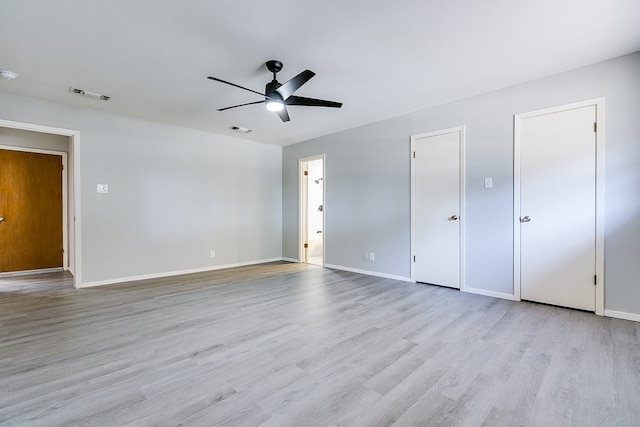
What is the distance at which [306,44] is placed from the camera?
8.34ft

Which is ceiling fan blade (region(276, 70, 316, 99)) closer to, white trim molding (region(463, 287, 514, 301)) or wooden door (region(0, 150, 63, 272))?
white trim molding (region(463, 287, 514, 301))

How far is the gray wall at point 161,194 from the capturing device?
13.6 feet

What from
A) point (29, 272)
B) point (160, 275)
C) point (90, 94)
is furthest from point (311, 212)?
point (29, 272)

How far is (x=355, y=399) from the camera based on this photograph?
165cm

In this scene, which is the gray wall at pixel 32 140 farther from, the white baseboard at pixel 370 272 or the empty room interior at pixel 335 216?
the white baseboard at pixel 370 272

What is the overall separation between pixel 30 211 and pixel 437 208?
692cm

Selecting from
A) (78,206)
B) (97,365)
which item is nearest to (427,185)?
(97,365)

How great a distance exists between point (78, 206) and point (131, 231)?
734 millimetres

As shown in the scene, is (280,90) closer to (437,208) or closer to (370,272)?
(437,208)

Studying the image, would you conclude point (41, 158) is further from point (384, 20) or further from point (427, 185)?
point (427, 185)

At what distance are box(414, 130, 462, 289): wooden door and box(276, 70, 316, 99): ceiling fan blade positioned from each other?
224 centimetres

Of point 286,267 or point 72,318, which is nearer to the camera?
point 72,318

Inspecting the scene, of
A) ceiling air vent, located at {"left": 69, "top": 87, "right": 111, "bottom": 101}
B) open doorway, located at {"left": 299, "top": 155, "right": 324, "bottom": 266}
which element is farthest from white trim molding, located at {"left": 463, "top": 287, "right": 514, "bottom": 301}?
ceiling air vent, located at {"left": 69, "top": 87, "right": 111, "bottom": 101}

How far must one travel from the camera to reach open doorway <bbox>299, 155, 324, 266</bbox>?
6086 millimetres
